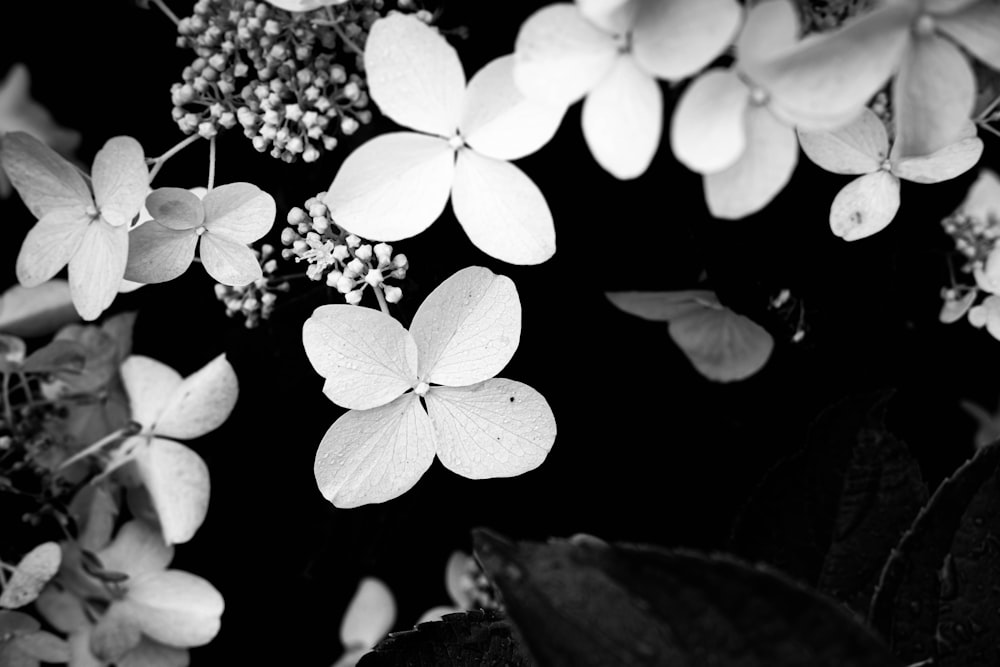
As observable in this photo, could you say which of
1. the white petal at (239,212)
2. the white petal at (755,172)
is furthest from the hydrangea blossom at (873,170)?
the white petal at (239,212)

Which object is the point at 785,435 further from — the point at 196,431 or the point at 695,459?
the point at 196,431

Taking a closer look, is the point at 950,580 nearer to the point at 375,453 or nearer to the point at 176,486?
the point at 375,453

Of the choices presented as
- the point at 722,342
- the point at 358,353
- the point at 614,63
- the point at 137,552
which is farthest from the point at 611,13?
the point at 137,552

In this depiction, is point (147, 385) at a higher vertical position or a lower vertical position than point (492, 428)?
lower

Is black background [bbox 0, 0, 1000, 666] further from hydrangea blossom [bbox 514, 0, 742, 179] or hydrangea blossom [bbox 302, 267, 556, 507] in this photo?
hydrangea blossom [bbox 514, 0, 742, 179]

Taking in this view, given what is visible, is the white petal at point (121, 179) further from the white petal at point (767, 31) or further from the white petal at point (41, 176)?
the white petal at point (767, 31)

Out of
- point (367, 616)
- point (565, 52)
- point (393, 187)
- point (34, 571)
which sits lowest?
point (367, 616)

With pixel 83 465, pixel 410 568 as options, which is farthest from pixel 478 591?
→ pixel 83 465
